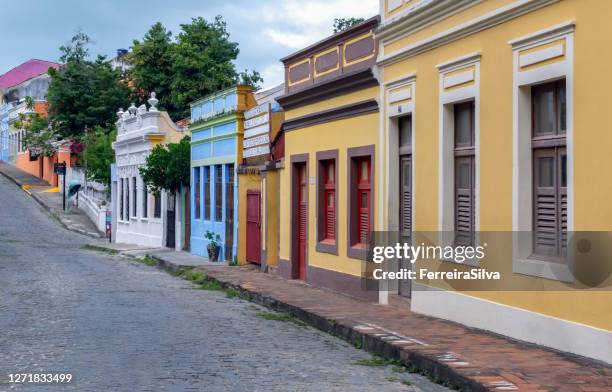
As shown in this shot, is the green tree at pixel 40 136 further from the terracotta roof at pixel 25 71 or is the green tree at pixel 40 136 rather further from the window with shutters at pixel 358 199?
the window with shutters at pixel 358 199

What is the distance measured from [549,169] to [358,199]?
19.4ft

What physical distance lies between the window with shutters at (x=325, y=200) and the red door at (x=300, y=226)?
1269mm

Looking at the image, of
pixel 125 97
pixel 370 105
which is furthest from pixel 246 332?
pixel 125 97

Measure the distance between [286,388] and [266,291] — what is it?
7.80m

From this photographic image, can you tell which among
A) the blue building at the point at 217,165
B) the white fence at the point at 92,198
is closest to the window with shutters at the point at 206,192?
the blue building at the point at 217,165

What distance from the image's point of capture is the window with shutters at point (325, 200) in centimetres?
1661

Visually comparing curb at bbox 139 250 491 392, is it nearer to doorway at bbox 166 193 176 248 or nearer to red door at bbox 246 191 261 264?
red door at bbox 246 191 261 264

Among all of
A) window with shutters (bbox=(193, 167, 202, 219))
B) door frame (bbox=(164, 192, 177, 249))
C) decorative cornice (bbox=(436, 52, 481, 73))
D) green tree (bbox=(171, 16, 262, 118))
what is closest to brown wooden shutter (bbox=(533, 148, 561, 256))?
decorative cornice (bbox=(436, 52, 481, 73))

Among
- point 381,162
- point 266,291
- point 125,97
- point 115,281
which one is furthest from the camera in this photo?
point 125,97

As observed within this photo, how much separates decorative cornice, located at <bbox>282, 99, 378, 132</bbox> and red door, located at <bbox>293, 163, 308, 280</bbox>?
0.84 meters

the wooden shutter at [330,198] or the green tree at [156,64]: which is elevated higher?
the green tree at [156,64]

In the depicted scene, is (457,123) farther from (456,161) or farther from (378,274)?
(378,274)

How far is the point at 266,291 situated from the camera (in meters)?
15.9

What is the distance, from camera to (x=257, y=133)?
21.7 metres
